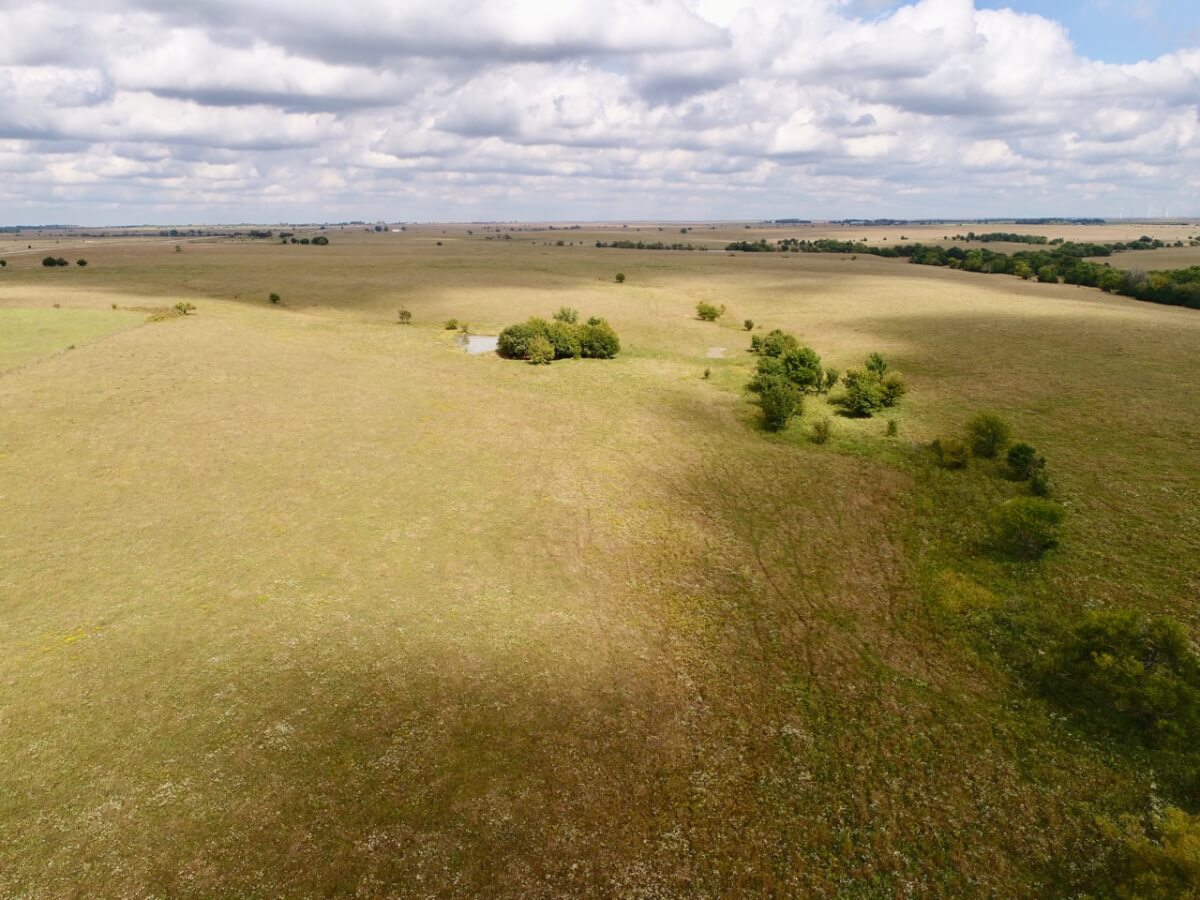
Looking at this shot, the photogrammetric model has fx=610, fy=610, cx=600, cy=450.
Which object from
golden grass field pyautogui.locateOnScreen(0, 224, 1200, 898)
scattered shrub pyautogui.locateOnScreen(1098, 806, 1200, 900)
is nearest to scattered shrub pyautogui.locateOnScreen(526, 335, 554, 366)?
golden grass field pyautogui.locateOnScreen(0, 224, 1200, 898)

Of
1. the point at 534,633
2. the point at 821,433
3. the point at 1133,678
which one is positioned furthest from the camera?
Result: the point at 821,433

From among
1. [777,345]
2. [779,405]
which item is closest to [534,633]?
[779,405]

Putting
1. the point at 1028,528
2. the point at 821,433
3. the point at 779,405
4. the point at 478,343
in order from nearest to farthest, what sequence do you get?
the point at 1028,528 → the point at 821,433 → the point at 779,405 → the point at 478,343

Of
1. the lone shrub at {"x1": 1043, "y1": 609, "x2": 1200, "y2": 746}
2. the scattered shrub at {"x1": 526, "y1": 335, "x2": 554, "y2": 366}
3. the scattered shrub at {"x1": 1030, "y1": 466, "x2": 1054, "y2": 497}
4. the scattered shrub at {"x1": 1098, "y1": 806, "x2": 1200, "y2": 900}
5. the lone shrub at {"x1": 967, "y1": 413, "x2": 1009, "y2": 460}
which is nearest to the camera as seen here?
the scattered shrub at {"x1": 1098, "y1": 806, "x2": 1200, "y2": 900}

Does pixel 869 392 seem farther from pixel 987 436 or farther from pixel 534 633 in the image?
pixel 534 633

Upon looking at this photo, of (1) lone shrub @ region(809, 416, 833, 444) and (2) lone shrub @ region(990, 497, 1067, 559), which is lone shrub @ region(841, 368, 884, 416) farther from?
(2) lone shrub @ region(990, 497, 1067, 559)

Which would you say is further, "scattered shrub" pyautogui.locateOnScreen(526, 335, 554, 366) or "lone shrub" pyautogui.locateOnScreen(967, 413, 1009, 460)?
"scattered shrub" pyautogui.locateOnScreen(526, 335, 554, 366)

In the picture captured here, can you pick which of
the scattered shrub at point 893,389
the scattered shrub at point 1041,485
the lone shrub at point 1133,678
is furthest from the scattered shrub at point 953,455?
the lone shrub at point 1133,678
